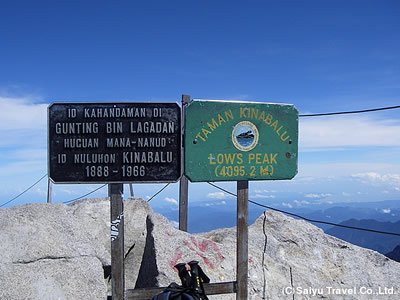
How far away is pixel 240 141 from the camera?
4484 mm

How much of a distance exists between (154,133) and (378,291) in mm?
5560

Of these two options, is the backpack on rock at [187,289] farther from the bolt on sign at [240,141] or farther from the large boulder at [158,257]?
the bolt on sign at [240,141]

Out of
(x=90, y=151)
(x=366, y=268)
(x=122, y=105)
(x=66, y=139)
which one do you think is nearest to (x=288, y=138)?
(x=122, y=105)

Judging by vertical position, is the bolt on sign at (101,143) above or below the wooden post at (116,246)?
above

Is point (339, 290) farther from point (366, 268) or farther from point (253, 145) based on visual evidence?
point (253, 145)

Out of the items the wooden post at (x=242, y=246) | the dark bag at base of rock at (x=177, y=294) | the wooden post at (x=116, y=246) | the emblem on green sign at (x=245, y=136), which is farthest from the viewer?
the wooden post at (x=242, y=246)

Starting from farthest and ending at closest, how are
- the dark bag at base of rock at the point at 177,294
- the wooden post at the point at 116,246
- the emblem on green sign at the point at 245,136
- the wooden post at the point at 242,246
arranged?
the wooden post at the point at 242,246
the emblem on green sign at the point at 245,136
the wooden post at the point at 116,246
the dark bag at base of rock at the point at 177,294

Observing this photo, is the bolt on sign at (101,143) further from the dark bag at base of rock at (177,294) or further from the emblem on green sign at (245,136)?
the dark bag at base of rock at (177,294)

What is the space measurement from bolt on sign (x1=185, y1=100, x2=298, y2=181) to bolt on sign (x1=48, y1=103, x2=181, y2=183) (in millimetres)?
516

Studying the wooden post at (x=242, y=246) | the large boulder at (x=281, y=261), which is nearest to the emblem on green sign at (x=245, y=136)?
the wooden post at (x=242, y=246)

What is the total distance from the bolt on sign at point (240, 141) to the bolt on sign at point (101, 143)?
0.52 m

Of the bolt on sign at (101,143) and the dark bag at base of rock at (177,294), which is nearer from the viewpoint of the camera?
the dark bag at base of rock at (177,294)

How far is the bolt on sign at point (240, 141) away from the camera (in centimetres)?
438

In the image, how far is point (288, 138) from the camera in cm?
464
